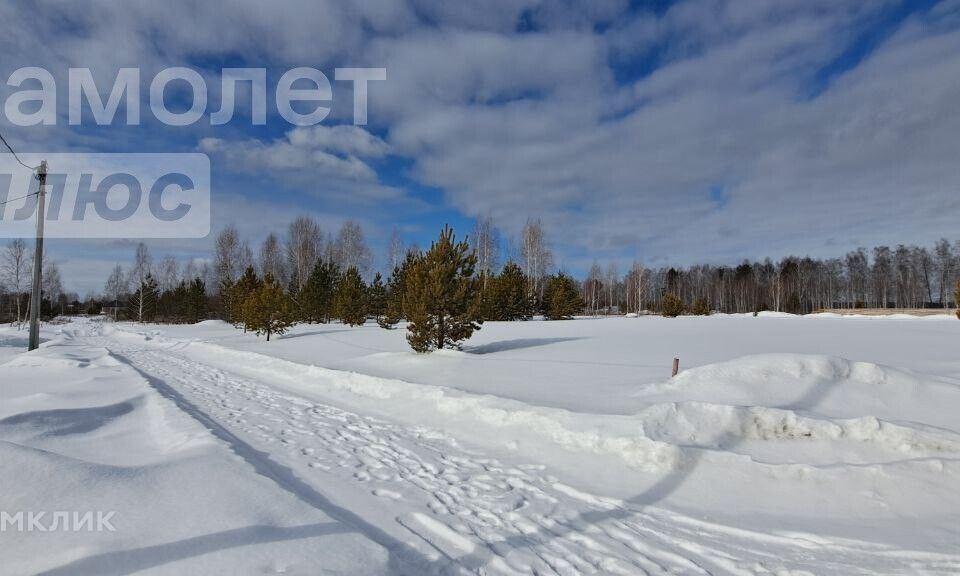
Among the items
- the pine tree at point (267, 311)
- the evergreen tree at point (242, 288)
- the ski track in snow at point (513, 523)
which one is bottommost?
the ski track in snow at point (513, 523)

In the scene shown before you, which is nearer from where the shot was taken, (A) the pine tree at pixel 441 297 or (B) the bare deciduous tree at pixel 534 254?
(A) the pine tree at pixel 441 297

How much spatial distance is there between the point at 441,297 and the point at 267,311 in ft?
50.5

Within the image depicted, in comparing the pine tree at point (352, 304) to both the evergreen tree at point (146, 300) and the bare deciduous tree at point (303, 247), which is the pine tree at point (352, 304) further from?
the evergreen tree at point (146, 300)

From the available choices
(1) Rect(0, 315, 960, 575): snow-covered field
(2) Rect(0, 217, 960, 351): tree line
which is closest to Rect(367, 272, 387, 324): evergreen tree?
(2) Rect(0, 217, 960, 351): tree line

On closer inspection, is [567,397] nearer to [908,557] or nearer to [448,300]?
[908,557]

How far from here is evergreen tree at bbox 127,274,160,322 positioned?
5344 centimetres

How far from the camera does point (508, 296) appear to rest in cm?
3503

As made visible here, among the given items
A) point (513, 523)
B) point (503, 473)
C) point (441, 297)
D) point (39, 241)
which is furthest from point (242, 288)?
point (513, 523)

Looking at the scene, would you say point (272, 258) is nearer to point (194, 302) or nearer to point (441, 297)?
point (194, 302)

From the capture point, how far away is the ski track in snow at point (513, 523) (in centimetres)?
348

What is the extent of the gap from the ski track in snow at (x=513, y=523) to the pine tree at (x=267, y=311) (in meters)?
20.1

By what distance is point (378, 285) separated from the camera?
4119 cm

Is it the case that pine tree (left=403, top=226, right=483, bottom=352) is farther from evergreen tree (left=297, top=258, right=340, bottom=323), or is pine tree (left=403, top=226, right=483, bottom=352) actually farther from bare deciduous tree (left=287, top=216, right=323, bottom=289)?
bare deciduous tree (left=287, top=216, right=323, bottom=289)

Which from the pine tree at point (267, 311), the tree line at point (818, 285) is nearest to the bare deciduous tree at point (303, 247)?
the pine tree at point (267, 311)
